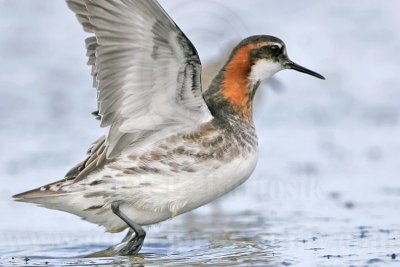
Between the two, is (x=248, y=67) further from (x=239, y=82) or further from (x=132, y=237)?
(x=132, y=237)

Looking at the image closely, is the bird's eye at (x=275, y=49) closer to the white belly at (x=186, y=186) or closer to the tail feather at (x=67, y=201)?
the white belly at (x=186, y=186)

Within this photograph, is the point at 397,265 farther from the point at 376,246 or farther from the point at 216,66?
the point at 216,66

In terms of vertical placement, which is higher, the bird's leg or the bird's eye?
the bird's eye

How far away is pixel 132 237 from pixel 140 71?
1.51 metres

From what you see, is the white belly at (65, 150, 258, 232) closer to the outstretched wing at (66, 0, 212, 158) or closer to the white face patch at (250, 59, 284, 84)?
the outstretched wing at (66, 0, 212, 158)

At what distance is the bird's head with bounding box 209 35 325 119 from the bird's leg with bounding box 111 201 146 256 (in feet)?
4.40

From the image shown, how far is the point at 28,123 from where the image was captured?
41.0ft

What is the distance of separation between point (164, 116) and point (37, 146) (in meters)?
4.15

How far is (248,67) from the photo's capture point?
29.0 feet

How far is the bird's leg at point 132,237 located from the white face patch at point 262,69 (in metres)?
1.62

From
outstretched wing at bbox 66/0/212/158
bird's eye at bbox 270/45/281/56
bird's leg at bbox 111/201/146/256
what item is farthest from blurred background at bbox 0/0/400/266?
bird's eye at bbox 270/45/281/56

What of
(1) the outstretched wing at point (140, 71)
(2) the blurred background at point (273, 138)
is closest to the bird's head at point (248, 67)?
(1) the outstretched wing at point (140, 71)

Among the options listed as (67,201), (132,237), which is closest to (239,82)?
(132,237)

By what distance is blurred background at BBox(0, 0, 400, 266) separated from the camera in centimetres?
Answer: 886
